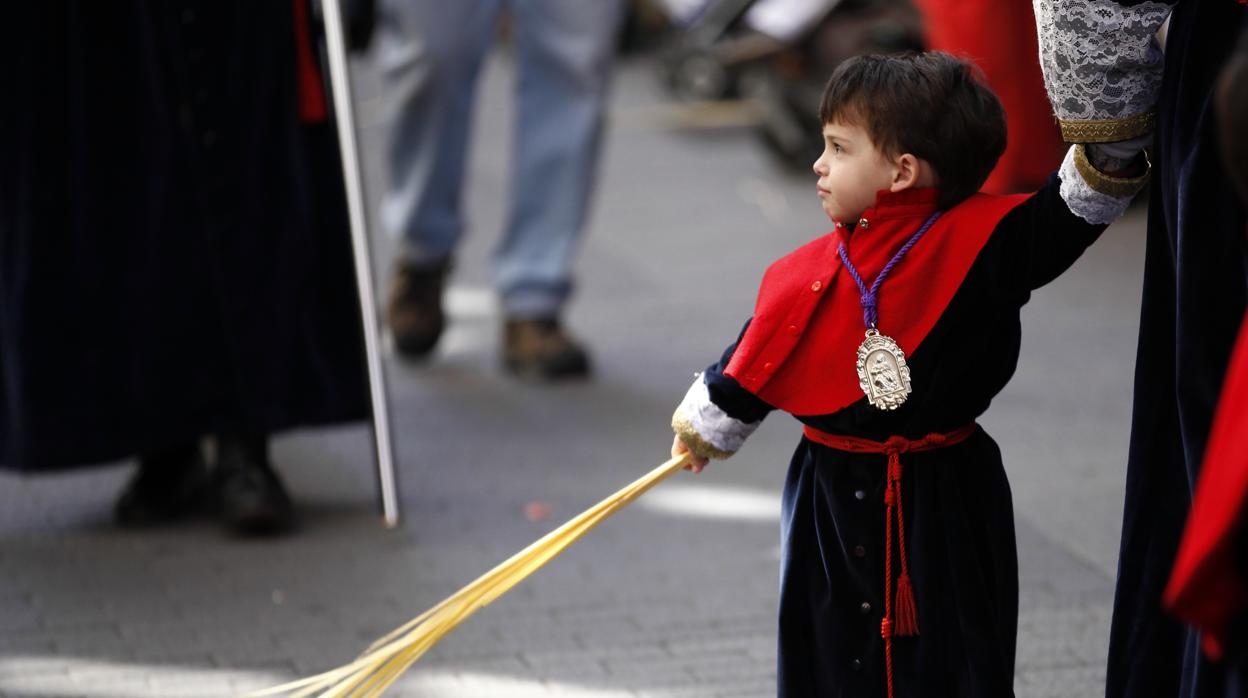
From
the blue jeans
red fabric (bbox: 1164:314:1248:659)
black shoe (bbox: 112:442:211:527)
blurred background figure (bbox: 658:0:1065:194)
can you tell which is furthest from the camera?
blurred background figure (bbox: 658:0:1065:194)

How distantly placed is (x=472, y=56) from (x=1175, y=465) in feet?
10.4

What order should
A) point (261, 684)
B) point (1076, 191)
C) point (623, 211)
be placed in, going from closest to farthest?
point (1076, 191)
point (261, 684)
point (623, 211)

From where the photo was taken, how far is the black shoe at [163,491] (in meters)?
4.06

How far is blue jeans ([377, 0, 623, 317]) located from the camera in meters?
5.01

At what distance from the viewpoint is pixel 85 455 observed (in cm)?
387

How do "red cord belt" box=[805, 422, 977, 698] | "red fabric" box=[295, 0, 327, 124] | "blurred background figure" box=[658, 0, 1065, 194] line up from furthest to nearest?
"blurred background figure" box=[658, 0, 1065, 194], "red fabric" box=[295, 0, 327, 124], "red cord belt" box=[805, 422, 977, 698]

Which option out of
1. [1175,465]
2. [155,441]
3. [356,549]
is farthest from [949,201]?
[155,441]

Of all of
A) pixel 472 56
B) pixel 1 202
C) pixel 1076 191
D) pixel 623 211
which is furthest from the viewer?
pixel 623 211

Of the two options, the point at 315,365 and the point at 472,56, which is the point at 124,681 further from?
the point at 472,56

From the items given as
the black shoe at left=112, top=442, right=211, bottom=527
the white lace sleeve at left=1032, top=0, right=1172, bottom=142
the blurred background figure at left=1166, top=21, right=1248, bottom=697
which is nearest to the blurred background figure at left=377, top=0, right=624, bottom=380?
the black shoe at left=112, top=442, right=211, bottom=527

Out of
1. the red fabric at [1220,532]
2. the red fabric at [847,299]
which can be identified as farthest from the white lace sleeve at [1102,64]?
the red fabric at [1220,532]

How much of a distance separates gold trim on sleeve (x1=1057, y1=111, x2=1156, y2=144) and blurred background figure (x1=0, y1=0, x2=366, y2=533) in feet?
6.84

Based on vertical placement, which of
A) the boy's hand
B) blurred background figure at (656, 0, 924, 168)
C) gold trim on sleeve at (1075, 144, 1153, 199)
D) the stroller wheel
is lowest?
the stroller wheel

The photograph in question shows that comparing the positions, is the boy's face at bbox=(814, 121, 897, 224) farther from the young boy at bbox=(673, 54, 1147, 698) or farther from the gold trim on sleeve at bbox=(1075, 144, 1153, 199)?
the gold trim on sleeve at bbox=(1075, 144, 1153, 199)
